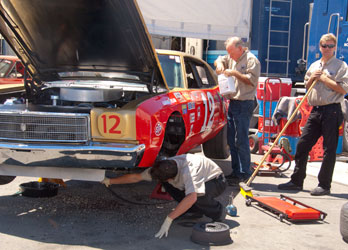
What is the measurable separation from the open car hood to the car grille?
1.06 m

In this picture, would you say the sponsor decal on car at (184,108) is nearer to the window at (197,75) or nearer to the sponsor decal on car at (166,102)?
the sponsor decal on car at (166,102)

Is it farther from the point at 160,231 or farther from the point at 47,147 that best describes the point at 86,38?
the point at 160,231

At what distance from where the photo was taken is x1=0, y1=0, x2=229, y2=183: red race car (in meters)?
3.97

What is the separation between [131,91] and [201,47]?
5561 mm

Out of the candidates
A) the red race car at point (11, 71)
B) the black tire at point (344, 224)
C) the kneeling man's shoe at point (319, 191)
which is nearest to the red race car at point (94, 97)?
the kneeling man's shoe at point (319, 191)

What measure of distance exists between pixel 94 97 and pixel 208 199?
1.55 m

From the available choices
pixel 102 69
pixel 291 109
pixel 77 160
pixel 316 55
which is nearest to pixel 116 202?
pixel 77 160

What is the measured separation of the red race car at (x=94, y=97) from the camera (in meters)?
3.97

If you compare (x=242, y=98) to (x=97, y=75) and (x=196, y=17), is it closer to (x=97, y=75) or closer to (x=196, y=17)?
(x=97, y=75)

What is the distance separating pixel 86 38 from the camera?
496 centimetres

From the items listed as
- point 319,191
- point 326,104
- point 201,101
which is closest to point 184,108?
point 201,101

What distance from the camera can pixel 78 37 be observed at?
4980mm

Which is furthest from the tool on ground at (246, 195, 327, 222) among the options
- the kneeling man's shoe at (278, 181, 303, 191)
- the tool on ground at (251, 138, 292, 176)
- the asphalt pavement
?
the tool on ground at (251, 138, 292, 176)

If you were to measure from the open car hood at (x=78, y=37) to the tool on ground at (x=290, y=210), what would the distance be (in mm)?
1689
